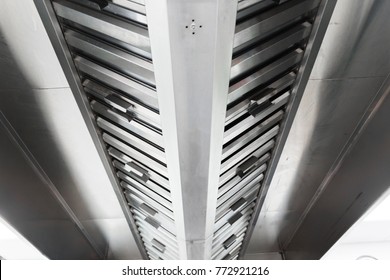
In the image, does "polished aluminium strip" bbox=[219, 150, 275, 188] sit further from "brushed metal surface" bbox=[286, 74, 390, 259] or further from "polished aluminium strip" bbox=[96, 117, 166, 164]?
"brushed metal surface" bbox=[286, 74, 390, 259]

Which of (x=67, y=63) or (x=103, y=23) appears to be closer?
(x=103, y=23)

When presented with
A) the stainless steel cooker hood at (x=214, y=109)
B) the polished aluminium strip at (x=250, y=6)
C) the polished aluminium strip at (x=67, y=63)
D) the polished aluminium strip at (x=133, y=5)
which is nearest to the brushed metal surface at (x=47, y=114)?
the stainless steel cooker hood at (x=214, y=109)

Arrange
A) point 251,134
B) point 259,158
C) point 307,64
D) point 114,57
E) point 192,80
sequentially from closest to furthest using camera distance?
point 192,80
point 114,57
point 307,64
point 251,134
point 259,158

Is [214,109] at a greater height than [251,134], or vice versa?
[251,134]

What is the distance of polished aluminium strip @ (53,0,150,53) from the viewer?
98cm

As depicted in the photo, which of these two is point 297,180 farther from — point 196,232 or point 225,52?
point 225,52

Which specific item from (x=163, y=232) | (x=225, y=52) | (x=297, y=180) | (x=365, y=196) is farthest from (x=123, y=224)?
(x=225, y=52)

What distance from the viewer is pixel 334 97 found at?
1672 mm

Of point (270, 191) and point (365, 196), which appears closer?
point (365, 196)

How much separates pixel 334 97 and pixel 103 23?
51.6 inches

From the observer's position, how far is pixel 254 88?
1303 millimetres

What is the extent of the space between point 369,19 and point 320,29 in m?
0.33

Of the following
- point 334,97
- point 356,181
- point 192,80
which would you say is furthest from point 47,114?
point 356,181

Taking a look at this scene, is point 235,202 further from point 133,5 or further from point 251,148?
point 133,5
